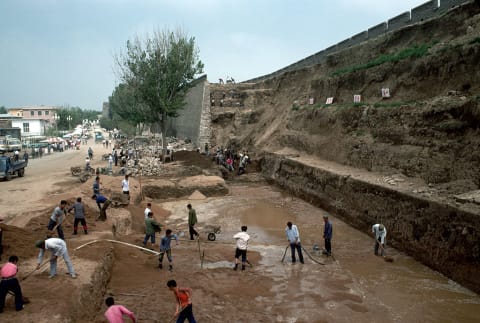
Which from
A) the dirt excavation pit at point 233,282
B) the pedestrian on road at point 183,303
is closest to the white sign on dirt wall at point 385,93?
the dirt excavation pit at point 233,282

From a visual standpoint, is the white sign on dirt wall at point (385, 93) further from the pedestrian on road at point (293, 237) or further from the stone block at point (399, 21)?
the pedestrian on road at point (293, 237)

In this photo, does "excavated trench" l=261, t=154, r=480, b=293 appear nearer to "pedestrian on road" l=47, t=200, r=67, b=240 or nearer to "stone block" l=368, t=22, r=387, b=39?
"pedestrian on road" l=47, t=200, r=67, b=240

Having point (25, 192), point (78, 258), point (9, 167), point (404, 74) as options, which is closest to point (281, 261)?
point (78, 258)

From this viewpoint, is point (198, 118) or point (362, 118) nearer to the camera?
point (362, 118)

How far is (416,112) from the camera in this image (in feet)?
49.5

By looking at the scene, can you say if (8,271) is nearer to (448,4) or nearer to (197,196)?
(197,196)

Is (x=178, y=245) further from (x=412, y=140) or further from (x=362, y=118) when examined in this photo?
(x=362, y=118)

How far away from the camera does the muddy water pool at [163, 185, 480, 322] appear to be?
8.06 metres

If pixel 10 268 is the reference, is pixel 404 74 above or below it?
above

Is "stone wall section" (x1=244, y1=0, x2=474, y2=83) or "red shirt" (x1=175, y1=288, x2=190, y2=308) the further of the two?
"stone wall section" (x1=244, y1=0, x2=474, y2=83)

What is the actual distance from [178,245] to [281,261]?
3.73m

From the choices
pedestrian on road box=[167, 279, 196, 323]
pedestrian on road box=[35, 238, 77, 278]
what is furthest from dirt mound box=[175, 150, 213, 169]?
pedestrian on road box=[167, 279, 196, 323]

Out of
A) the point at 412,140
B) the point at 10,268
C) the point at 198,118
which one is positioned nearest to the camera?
the point at 10,268

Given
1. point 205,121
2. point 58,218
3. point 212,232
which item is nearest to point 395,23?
point 212,232
